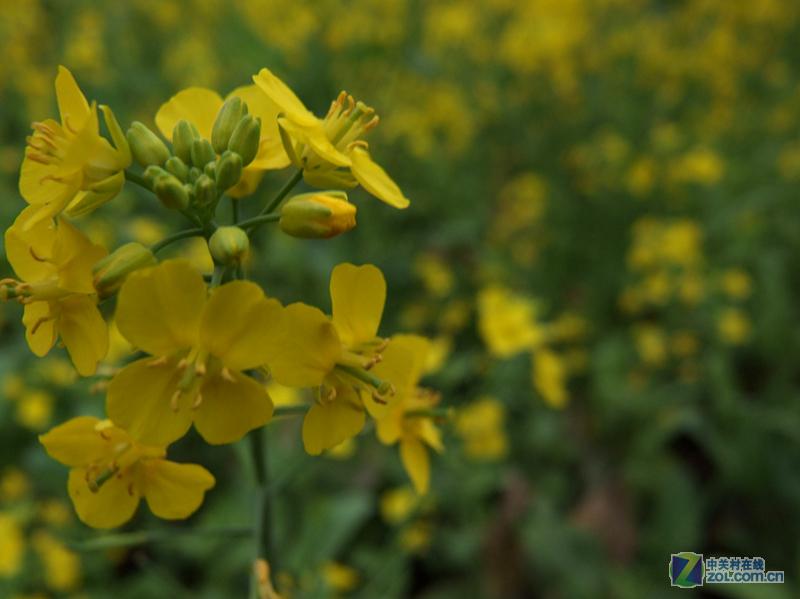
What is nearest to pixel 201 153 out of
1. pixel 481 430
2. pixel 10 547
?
pixel 481 430

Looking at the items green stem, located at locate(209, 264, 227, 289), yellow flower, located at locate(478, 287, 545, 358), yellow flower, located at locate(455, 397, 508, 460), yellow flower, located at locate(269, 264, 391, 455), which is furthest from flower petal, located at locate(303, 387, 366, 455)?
yellow flower, located at locate(455, 397, 508, 460)

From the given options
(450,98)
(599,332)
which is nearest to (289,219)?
(599,332)

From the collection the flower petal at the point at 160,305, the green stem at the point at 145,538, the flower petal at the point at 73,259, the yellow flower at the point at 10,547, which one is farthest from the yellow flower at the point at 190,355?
the yellow flower at the point at 10,547

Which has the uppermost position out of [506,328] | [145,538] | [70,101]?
[70,101]

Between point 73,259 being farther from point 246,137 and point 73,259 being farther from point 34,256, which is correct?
point 246,137

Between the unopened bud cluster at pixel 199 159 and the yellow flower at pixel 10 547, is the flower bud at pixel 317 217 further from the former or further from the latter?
the yellow flower at pixel 10 547
